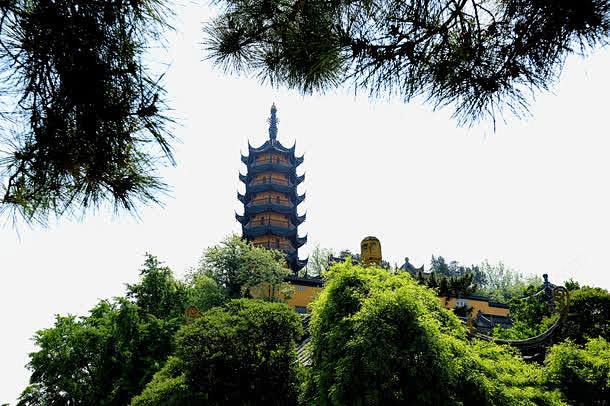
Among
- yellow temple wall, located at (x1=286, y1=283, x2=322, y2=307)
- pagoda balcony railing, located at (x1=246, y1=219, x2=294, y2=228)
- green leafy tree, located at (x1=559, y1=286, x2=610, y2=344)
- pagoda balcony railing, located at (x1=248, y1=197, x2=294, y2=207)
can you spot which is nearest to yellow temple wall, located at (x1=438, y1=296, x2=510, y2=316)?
yellow temple wall, located at (x1=286, y1=283, x2=322, y2=307)

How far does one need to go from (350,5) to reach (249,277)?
18741 mm

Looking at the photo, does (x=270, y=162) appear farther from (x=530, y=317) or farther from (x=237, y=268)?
(x=530, y=317)

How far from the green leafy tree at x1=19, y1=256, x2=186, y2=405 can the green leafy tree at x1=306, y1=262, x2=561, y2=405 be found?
300 inches

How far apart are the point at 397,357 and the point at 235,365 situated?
3015 mm

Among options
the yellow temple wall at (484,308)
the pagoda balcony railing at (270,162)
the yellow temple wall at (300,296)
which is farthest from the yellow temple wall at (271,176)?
the yellow temple wall at (484,308)

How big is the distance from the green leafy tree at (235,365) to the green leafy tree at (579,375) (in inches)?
130

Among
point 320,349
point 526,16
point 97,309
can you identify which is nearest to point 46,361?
point 97,309

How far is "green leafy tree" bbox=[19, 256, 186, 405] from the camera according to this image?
38.0ft

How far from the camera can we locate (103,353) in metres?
12.5

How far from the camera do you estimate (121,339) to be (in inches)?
479

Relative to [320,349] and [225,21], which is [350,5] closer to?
[225,21]

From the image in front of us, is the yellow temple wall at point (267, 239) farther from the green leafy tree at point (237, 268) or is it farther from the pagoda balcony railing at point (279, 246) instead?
the green leafy tree at point (237, 268)

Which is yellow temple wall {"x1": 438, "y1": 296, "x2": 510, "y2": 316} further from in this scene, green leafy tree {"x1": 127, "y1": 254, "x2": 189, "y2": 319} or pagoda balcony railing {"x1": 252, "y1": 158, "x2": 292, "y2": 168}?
green leafy tree {"x1": 127, "y1": 254, "x2": 189, "y2": 319}

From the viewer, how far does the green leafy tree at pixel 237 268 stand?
20586 mm
